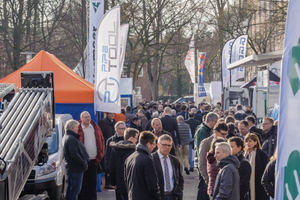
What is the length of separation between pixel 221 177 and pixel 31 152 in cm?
222

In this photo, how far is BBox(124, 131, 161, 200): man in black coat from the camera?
17.5 feet

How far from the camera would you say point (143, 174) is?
541cm

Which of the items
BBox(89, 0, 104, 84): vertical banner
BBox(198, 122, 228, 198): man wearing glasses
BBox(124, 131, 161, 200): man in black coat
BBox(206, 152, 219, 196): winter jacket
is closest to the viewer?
BBox(124, 131, 161, 200): man in black coat

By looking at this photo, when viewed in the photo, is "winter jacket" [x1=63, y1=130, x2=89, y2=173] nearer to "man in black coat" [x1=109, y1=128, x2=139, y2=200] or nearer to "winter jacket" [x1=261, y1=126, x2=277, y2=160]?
A: "man in black coat" [x1=109, y1=128, x2=139, y2=200]

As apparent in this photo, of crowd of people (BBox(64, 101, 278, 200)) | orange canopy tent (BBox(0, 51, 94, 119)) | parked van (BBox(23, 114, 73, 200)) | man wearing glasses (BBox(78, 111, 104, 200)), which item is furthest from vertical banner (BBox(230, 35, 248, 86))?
parked van (BBox(23, 114, 73, 200))

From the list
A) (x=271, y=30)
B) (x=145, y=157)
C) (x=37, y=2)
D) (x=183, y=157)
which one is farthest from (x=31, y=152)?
(x=271, y=30)

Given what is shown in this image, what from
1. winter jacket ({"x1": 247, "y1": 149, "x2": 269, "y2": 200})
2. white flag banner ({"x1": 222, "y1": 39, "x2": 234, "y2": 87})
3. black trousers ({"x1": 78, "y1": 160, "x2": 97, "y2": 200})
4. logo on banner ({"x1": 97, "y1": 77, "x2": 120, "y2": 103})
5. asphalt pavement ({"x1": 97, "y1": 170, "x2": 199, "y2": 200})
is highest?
white flag banner ({"x1": 222, "y1": 39, "x2": 234, "y2": 87})

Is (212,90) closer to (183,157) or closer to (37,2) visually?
(37,2)

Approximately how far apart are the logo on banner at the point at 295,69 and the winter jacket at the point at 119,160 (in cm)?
528

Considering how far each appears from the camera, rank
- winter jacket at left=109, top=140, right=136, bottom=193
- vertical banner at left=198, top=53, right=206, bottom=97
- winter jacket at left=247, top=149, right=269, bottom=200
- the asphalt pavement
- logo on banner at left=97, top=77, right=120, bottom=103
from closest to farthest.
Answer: winter jacket at left=247, top=149, right=269, bottom=200 < winter jacket at left=109, top=140, right=136, bottom=193 < the asphalt pavement < logo on banner at left=97, top=77, right=120, bottom=103 < vertical banner at left=198, top=53, right=206, bottom=97

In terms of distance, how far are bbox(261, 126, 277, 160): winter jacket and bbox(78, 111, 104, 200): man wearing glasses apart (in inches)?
127

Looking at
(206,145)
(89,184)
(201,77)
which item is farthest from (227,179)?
(201,77)

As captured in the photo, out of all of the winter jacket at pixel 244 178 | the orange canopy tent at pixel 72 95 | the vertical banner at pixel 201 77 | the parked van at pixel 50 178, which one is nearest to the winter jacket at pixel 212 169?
the winter jacket at pixel 244 178

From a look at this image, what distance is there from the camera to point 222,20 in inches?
1436
